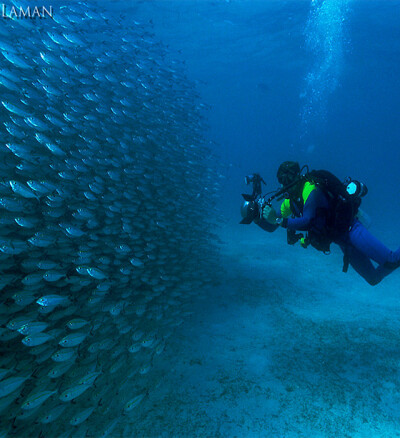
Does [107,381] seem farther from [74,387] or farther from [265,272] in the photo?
[265,272]

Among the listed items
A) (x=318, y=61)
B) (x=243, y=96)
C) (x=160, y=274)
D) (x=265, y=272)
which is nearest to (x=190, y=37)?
(x=318, y=61)

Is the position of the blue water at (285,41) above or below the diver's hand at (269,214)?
above

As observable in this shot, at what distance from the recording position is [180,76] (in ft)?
30.7

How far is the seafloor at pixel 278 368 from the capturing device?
3826 millimetres

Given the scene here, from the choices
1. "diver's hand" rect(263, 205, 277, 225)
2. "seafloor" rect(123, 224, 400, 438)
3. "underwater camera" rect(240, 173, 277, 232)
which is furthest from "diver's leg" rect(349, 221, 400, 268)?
"seafloor" rect(123, 224, 400, 438)

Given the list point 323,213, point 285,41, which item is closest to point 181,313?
point 323,213

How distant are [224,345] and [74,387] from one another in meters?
3.07

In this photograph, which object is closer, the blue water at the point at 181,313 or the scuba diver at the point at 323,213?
the blue water at the point at 181,313

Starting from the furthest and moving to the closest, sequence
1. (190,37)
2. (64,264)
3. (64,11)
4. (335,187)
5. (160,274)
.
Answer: (190,37)
(64,11)
(160,274)
(64,264)
(335,187)

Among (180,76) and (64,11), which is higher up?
(180,76)

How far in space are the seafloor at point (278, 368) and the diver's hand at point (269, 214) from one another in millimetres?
2258

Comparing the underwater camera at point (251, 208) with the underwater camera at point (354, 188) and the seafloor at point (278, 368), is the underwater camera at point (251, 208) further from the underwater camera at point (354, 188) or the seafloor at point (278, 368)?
the seafloor at point (278, 368)

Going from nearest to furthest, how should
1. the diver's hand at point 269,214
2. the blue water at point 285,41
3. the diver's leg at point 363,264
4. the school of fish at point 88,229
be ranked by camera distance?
the school of fish at point 88,229, the diver's hand at point 269,214, the diver's leg at point 363,264, the blue water at point 285,41

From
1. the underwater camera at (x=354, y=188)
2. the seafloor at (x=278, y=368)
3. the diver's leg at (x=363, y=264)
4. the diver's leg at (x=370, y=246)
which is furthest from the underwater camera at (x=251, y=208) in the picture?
the seafloor at (x=278, y=368)
